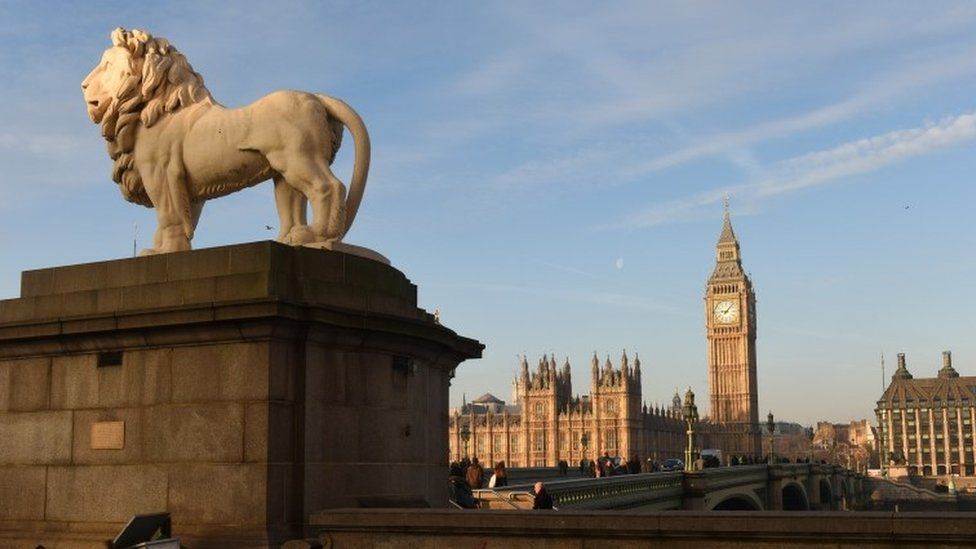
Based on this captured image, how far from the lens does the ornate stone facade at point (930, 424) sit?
14688 centimetres

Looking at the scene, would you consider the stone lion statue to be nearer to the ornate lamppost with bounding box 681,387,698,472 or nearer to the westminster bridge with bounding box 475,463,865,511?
the westminster bridge with bounding box 475,463,865,511

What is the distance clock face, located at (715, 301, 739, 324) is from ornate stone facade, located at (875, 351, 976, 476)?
1006 inches

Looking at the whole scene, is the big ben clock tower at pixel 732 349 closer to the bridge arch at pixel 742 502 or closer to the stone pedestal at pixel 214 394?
the bridge arch at pixel 742 502

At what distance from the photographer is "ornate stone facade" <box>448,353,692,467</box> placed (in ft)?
383

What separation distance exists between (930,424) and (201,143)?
6132 inches

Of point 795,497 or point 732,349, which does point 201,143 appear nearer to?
point 795,497

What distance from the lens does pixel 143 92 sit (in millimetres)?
9742

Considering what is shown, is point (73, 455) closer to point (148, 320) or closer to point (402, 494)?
point (148, 320)

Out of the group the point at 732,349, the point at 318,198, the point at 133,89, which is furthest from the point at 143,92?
the point at 732,349

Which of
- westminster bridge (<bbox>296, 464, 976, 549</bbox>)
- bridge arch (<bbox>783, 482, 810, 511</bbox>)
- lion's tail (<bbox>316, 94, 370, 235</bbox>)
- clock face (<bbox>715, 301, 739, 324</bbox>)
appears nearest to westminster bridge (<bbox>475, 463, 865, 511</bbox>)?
bridge arch (<bbox>783, 482, 810, 511</bbox>)

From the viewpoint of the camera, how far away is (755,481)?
57469mm

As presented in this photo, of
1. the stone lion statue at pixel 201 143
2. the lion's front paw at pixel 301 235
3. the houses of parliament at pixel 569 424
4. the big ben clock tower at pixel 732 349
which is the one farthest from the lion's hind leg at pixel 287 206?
the big ben clock tower at pixel 732 349

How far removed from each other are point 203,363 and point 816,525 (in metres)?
4.66

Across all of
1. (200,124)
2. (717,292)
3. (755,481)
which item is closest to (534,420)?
(717,292)
